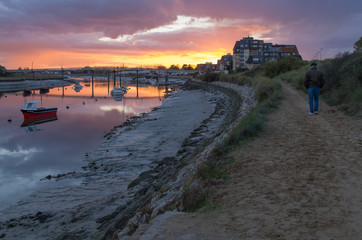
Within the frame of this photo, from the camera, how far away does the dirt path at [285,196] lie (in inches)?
157

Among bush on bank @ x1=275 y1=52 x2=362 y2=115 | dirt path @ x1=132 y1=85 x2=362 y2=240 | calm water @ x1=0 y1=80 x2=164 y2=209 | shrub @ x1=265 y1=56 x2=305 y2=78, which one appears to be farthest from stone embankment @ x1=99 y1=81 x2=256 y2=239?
shrub @ x1=265 y1=56 x2=305 y2=78

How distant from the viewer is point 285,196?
5008 millimetres

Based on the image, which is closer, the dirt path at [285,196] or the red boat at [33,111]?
the dirt path at [285,196]

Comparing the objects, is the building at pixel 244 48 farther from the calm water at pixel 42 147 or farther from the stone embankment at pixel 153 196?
the stone embankment at pixel 153 196

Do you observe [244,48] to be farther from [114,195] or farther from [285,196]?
[285,196]

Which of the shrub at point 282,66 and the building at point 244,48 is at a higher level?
the building at point 244,48

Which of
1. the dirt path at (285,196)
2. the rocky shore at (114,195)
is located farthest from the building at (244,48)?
the dirt path at (285,196)

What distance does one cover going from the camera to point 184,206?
5297mm

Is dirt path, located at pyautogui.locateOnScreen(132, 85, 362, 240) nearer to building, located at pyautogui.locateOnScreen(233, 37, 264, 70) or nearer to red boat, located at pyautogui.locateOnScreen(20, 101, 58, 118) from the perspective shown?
red boat, located at pyautogui.locateOnScreen(20, 101, 58, 118)

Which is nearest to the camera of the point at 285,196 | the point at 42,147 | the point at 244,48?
the point at 285,196

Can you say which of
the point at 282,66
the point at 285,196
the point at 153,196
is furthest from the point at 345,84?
the point at 282,66

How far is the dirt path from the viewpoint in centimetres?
399

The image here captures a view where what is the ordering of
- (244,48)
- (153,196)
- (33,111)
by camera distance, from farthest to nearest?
(244,48) < (33,111) < (153,196)

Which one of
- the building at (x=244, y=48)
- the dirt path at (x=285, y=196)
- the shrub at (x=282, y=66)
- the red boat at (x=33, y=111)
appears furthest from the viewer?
the building at (x=244, y=48)
